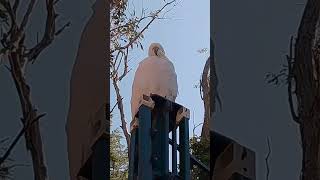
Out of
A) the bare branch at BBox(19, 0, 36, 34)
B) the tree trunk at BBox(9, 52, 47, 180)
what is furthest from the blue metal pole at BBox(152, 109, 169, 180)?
the bare branch at BBox(19, 0, 36, 34)

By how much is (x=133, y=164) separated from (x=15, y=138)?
0.61 metres

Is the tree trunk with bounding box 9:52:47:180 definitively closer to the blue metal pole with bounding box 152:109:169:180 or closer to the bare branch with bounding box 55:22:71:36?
the bare branch with bounding box 55:22:71:36

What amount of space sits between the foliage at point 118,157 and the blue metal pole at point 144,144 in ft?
1.45

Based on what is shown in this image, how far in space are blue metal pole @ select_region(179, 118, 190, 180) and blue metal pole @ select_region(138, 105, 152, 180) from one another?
0.18 meters

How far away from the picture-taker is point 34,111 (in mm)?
3633

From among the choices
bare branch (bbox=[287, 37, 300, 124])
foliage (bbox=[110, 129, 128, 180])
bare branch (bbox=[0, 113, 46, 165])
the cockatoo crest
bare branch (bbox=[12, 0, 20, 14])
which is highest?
bare branch (bbox=[12, 0, 20, 14])

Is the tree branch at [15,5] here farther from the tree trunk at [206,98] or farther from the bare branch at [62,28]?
the tree trunk at [206,98]

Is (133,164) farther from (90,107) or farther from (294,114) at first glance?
(294,114)

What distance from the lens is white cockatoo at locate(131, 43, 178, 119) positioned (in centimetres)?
399

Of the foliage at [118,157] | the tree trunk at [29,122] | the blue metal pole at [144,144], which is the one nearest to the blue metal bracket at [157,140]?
the blue metal pole at [144,144]

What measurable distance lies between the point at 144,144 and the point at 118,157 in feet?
1.83

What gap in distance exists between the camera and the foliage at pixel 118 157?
4.24 metres

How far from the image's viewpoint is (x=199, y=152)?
4.00 m

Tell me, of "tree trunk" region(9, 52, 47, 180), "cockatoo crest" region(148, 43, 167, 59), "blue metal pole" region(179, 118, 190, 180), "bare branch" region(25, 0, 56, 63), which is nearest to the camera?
"tree trunk" region(9, 52, 47, 180)
